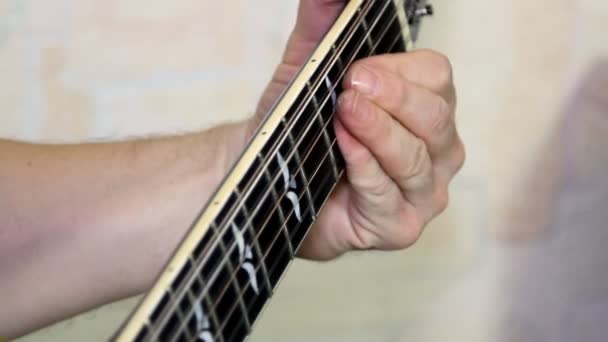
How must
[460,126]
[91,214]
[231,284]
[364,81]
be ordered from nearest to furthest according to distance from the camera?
[231,284] → [364,81] → [91,214] → [460,126]

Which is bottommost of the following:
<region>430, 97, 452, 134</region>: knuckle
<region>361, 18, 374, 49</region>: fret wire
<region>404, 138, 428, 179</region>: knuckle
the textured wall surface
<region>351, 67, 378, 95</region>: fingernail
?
the textured wall surface

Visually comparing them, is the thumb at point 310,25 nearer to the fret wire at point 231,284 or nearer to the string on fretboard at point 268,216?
the string on fretboard at point 268,216

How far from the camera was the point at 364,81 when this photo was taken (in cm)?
57

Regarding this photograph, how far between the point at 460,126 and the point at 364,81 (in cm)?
39

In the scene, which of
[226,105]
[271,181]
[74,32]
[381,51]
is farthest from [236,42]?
[271,181]

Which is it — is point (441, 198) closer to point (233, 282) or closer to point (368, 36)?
point (368, 36)

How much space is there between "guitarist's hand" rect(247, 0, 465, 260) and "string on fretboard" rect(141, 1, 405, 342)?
0.02 m

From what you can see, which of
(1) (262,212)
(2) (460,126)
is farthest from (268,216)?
(2) (460,126)

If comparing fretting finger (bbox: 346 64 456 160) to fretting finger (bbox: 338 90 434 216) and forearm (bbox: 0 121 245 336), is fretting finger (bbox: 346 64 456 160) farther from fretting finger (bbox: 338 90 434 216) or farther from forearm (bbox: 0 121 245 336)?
forearm (bbox: 0 121 245 336)

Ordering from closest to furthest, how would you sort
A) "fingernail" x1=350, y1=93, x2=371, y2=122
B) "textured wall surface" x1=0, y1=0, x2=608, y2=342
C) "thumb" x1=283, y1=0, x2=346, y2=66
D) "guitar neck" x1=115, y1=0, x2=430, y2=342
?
"guitar neck" x1=115, y1=0, x2=430, y2=342 < "fingernail" x1=350, y1=93, x2=371, y2=122 < "thumb" x1=283, y1=0, x2=346, y2=66 < "textured wall surface" x1=0, y1=0, x2=608, y2=342

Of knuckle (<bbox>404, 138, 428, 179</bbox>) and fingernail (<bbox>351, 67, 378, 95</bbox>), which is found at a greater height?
fingernail (<bbox>351, 67, 378, 95</bbox>)

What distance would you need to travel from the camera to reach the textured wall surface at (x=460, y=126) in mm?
927

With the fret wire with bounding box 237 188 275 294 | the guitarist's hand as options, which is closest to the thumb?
the guitarist's hand

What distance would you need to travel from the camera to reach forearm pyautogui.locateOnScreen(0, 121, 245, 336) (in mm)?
678
